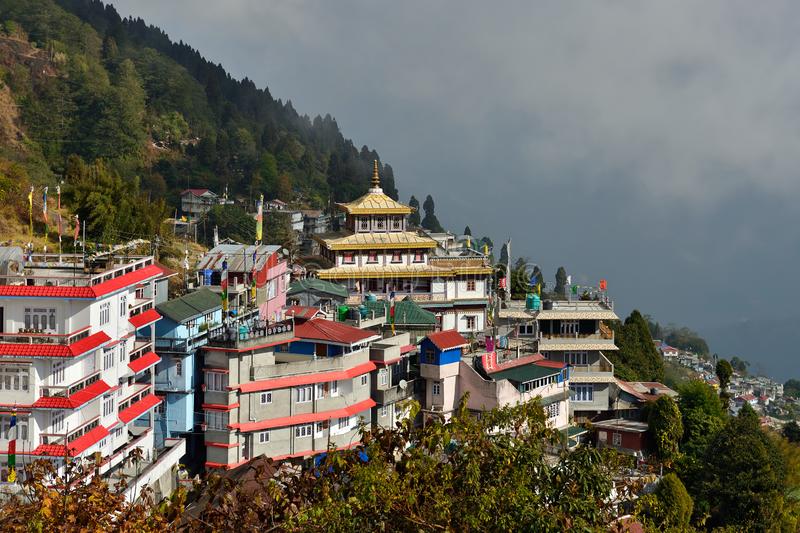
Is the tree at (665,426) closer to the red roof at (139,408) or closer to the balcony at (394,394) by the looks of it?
the balcony at (394,394)

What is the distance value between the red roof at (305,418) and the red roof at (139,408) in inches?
106

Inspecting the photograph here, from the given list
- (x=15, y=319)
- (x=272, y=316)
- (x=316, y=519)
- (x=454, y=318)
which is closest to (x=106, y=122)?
(x=454, y=318)

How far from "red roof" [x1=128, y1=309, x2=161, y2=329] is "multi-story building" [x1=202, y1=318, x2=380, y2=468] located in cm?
206

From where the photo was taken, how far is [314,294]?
51.7m

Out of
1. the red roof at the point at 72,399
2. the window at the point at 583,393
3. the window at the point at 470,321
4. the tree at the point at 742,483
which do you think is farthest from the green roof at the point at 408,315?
the red roof at the point at 72,399

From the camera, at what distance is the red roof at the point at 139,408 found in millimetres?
32656

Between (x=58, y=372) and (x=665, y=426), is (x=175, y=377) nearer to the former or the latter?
(x=58, y=372)

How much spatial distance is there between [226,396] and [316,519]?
17360 mm

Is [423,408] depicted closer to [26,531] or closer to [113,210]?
[113,210]

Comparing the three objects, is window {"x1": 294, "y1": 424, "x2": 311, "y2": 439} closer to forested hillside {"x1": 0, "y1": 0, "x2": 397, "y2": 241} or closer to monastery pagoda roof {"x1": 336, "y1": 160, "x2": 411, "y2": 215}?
monastery pagoda roof {"x1": 336, "y1": 160, "x2": 411, "y2": 215}

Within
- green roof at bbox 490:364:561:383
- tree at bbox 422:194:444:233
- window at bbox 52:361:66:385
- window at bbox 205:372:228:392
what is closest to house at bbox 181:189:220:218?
tree at bbox 422:194:444:233

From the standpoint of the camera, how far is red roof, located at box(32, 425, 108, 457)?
2869cm

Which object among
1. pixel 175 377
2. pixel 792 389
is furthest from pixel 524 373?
pixel 792 389

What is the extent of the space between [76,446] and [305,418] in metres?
9.41
